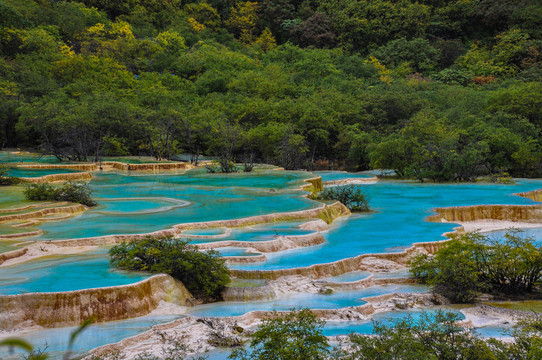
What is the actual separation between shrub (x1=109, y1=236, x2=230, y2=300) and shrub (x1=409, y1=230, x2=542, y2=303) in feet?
13.8

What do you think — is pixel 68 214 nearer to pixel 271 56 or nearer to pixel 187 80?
pixel 187 80

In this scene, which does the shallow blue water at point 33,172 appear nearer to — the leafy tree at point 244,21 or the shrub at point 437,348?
the shrub at point 437,348

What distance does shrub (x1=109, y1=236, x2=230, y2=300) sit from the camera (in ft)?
35.2

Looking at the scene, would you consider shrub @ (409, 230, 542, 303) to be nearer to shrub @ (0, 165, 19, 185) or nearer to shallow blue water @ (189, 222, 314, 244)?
shallow blue water @ (189, 222, 314, 244)

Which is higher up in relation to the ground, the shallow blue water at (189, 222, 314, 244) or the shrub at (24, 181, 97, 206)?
the shrub at (24, 181, 97, 206)

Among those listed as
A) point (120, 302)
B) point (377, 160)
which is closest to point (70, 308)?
point (120, 302)

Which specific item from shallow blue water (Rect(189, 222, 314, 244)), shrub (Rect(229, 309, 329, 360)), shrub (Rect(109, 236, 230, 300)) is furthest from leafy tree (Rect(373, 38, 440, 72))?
shrub (Rect(229, 309, 329, 360))

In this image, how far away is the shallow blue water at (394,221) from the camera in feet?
45.6

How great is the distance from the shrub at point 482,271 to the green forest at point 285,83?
16.6 metres

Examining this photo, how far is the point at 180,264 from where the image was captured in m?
10.8

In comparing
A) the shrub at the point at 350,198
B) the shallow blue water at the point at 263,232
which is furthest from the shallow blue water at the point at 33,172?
the shallow blue water at the point at 263,232

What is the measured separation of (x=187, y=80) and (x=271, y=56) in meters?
10.6

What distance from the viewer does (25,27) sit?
51.8m

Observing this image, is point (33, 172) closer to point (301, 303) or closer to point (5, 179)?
point (5, 179)
